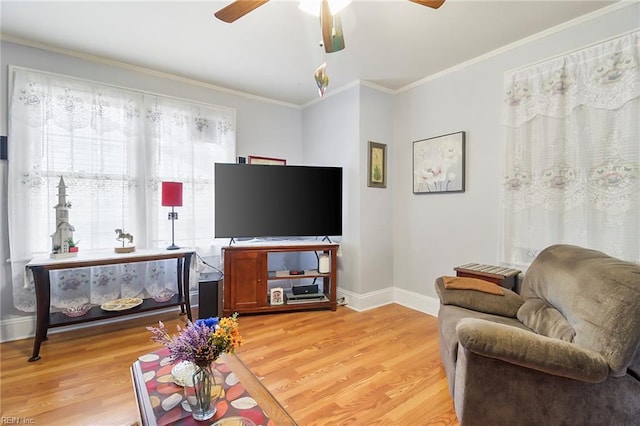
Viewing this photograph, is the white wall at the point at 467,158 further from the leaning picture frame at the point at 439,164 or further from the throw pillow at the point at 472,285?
the throw pillow at the point at 472,285

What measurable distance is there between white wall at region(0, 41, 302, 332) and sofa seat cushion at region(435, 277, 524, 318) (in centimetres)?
272

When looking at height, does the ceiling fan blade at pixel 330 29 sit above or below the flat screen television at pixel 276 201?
above

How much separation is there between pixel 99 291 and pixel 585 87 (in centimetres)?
425

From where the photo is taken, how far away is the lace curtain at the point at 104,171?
2.40m

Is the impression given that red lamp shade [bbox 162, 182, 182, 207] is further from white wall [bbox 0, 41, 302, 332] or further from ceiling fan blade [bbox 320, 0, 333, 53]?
ceiling fan blade [bbox 320, 0, 333, 53]

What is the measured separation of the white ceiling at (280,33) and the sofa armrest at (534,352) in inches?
79.8

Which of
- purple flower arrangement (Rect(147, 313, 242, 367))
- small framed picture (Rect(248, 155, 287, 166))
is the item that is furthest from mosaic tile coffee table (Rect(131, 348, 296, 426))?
small framed picture (Rect(248, 155, 287, 166))

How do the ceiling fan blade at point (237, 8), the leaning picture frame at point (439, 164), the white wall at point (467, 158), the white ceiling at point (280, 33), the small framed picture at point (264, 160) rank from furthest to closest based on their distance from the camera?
the small framed picture at point (264, 160), the leaning picture frame at point (439, 164), the white wall at point (467, 158), the white ceiling at point (280, 33), the ceiling fan blade at point (237, 8)

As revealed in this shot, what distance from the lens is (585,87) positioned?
2059 millimetres

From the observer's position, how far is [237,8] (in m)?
1.46

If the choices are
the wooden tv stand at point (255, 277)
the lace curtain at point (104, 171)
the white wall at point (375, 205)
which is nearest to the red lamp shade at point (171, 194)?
the lace curtain at point (104, 171)

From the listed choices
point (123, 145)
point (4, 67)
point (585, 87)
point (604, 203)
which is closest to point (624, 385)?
point (604, 203)

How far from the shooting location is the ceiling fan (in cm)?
142

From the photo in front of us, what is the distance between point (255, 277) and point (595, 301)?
257 centimetres
